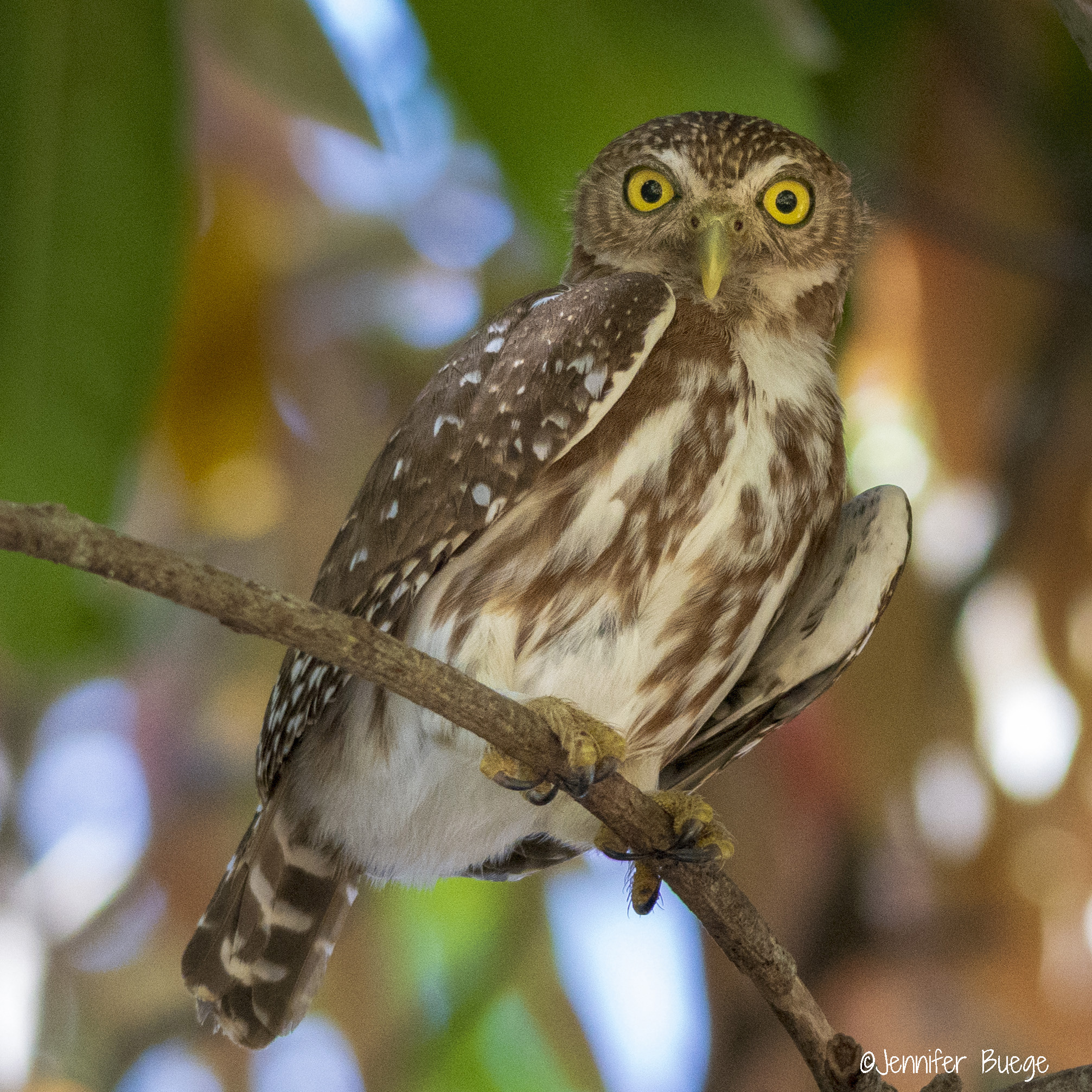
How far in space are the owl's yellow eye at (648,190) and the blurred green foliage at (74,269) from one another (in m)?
0.77

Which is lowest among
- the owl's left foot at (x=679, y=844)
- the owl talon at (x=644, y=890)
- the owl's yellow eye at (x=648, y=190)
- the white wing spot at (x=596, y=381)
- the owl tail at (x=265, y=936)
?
the owl tail at (x=265, y=936)

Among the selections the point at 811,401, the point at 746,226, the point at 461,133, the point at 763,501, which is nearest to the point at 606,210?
the point at 746,226

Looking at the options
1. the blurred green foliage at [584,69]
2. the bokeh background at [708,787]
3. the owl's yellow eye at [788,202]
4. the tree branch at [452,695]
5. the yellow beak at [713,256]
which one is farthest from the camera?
the bokeh background at [708,787]

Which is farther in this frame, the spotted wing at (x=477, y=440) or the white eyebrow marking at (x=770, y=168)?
the white eyebrow marking at (x=770, y=168)

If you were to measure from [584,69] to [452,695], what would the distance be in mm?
1583

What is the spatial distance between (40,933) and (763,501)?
2.27m

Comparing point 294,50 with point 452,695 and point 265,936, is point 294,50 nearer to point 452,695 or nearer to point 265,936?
point 265,936

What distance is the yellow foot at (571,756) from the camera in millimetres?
1297

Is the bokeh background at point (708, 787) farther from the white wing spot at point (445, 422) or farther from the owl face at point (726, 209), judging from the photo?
the white wing spot at point (445, 422)

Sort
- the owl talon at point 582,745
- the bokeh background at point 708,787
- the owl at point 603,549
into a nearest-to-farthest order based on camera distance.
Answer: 1. the owl talon at point 582,745
2. the owl at point 603,549
3. the bokeh background at point 708,787

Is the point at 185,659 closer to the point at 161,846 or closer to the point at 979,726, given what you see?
the point at 161,846

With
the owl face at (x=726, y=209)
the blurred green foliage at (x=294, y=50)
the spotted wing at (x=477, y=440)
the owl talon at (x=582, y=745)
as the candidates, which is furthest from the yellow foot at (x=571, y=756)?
the blurred green foliage at (x=294, y=50)

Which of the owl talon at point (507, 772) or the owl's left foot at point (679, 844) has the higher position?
the owl talon at point (507, 772)

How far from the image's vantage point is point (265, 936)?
6.05 feet
